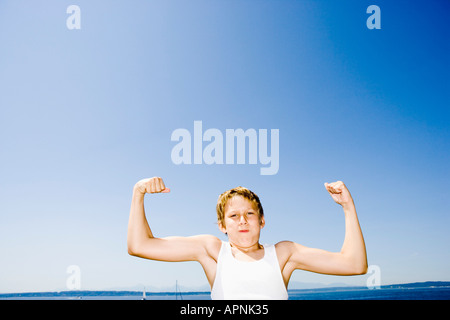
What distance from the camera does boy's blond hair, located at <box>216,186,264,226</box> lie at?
6.07ft

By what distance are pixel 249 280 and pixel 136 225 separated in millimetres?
626

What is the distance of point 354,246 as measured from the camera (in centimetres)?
169

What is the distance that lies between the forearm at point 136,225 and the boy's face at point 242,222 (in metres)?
0.45

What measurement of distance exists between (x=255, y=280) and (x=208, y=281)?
31 centimetres

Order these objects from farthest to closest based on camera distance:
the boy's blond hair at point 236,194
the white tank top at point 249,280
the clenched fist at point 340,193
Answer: the boy's blond hair at point 236,194 < the clenched fist at point 340,193 < the white tank top at point 249,280

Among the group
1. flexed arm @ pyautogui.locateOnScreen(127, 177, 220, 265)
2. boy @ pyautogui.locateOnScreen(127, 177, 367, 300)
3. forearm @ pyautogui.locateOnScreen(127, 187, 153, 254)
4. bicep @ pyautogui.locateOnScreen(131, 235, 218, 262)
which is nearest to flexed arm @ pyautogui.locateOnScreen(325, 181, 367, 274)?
boy @ pyautogui.locateOnScreen(127, 177, 367, 300)

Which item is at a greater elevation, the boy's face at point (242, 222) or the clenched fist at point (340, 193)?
the clenched fist at point (340, 193)

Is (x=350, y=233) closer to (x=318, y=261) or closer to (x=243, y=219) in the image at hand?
(x=318, y=261)

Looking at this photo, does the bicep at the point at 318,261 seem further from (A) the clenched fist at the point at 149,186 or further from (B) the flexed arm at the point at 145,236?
(A) the clenched fist at the point at 149,186

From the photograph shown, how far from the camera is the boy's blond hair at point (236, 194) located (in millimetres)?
1849

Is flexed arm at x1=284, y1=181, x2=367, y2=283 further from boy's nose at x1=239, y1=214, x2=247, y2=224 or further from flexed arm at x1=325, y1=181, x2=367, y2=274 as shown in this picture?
boy's nose at x1=239, y1=214, x2=247, y2=224

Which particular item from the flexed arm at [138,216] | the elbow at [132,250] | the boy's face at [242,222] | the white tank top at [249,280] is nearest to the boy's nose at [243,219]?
the boy's face at [242,222]

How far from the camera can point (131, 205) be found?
65.8 inches
